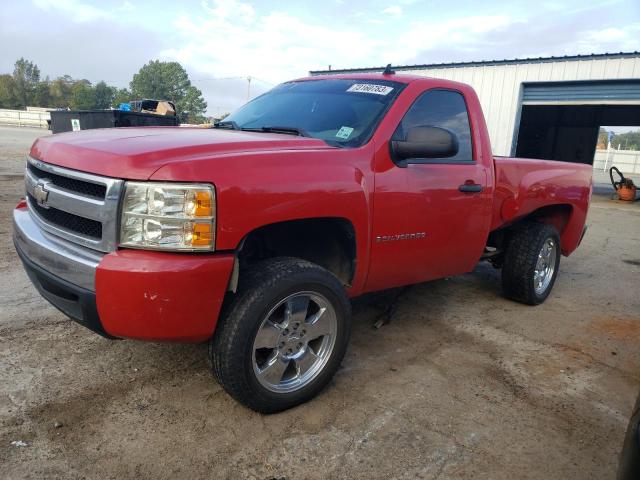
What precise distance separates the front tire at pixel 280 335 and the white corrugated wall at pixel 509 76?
14.5 meters

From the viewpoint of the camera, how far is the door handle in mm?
3485

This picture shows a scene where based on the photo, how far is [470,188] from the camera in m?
3.55

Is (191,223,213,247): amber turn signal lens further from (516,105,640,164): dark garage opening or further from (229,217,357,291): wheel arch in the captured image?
(516,105,640,164): dark garage opening

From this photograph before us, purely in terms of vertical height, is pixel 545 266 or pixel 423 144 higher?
pixel 423 144

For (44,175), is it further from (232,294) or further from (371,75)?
(371,75)

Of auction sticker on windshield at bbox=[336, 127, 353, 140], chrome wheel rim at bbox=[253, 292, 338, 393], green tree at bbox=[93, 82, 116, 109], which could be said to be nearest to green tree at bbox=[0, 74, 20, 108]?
green tree at bbox=[93, 82, 116, 109]

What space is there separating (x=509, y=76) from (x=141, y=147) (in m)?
15.5

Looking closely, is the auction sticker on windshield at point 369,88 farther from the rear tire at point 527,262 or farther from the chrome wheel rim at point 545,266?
the chrome wheel rim at point 545,266

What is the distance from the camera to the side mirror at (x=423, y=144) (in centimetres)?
294

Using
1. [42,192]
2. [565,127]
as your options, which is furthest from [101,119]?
[565,127]

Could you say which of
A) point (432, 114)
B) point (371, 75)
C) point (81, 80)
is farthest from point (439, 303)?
point (81, 80)

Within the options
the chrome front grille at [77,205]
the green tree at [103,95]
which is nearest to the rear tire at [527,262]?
the chrome front grille at [77,205]

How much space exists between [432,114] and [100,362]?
2.73 meters

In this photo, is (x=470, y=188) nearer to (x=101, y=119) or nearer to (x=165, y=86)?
(x=101, y=119)
